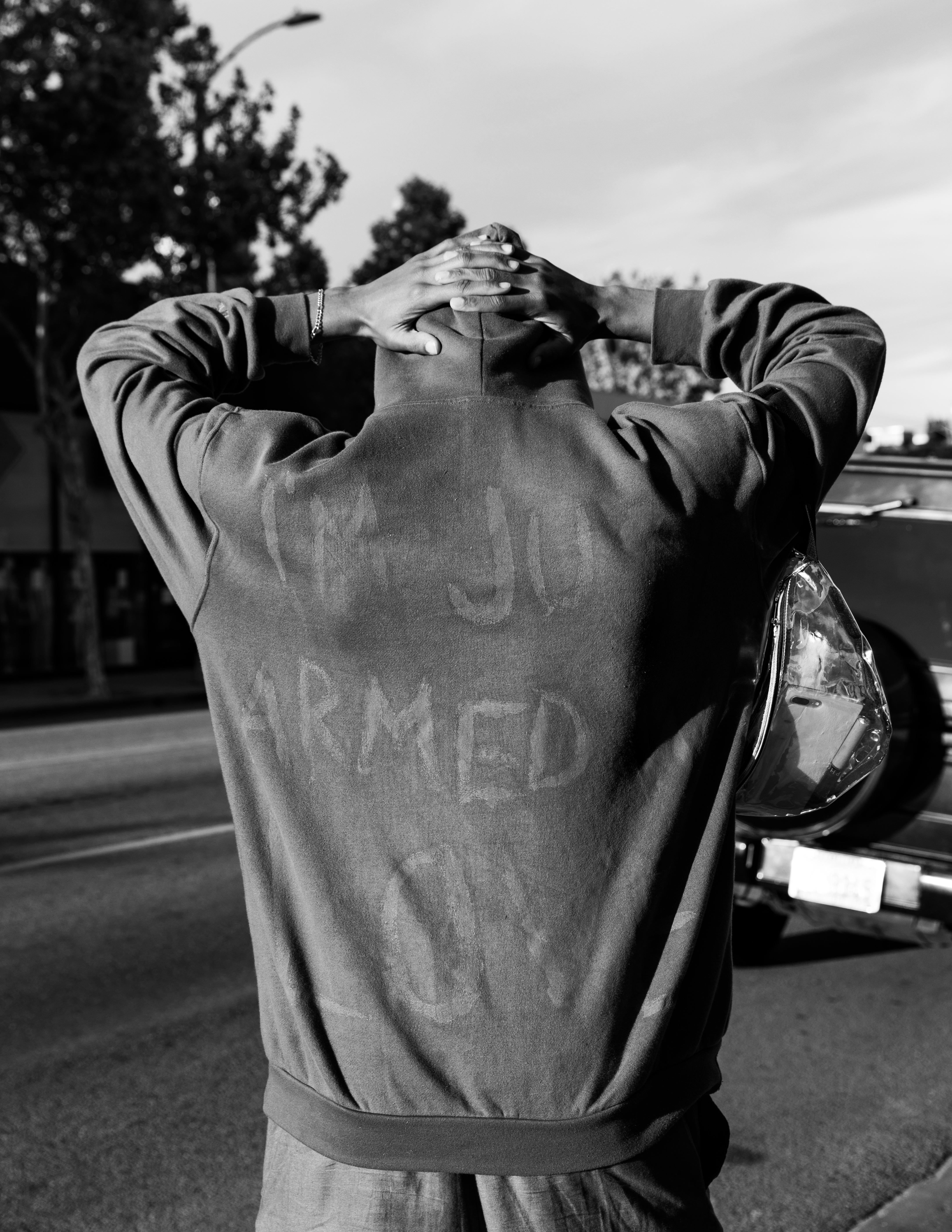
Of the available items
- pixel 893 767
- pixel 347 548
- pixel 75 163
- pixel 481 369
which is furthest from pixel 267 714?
pixel 75 163

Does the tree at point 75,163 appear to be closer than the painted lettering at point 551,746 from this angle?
No

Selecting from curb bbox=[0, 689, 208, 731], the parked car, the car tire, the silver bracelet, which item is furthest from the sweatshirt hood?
curb bbox=[0, 689, 208, 731]

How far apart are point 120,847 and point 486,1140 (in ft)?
22.1

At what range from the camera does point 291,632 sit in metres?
1.46

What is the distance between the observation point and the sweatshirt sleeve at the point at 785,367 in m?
1.50

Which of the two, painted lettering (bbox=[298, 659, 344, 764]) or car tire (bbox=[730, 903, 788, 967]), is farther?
car tire (bbox=[730, 903, 788, 967])

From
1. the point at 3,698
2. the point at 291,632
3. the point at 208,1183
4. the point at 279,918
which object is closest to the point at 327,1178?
the point at 279,918

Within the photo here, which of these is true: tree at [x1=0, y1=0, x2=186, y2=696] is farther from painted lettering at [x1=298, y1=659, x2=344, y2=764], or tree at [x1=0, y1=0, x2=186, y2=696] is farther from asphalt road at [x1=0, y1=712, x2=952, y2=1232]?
painted lettering at [x1=298, y1=659, x2=344, y2=764]

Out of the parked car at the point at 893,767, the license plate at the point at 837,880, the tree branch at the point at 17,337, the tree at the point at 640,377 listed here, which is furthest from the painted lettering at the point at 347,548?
the tree at the point at 640,377

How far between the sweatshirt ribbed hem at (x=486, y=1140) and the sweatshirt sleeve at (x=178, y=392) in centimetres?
60

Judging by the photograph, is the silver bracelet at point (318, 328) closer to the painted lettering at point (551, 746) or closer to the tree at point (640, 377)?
the painted lettering at point (551, 746)

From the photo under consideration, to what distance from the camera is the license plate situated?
15.2ft

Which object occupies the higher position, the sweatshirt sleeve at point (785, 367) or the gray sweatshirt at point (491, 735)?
the sweatshirt sleeve at point (785, 367)

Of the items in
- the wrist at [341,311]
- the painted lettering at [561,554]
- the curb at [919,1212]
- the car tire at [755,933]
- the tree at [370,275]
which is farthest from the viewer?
the tree at [370,275]
